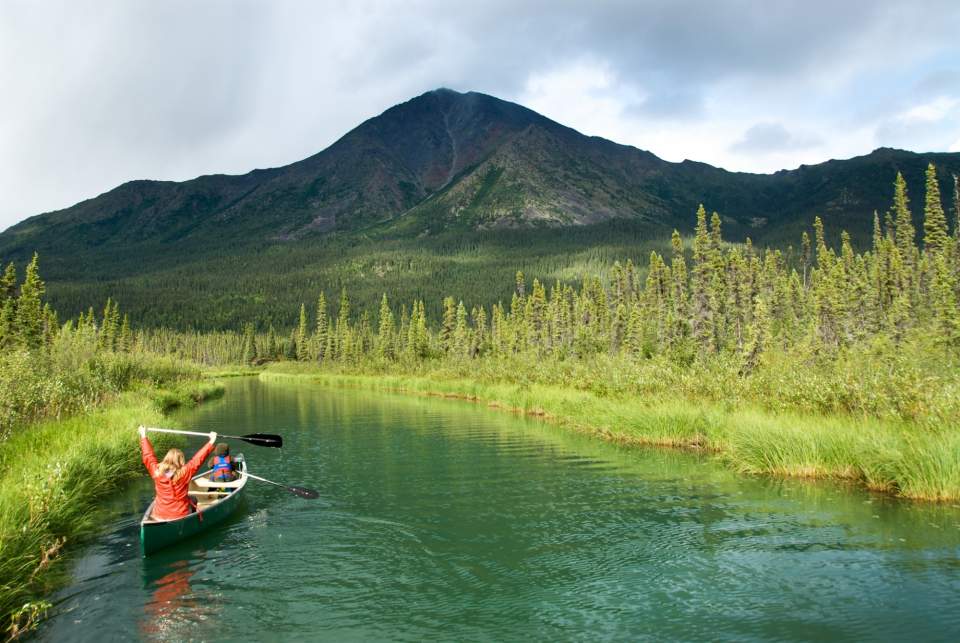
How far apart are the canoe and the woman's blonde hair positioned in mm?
1124

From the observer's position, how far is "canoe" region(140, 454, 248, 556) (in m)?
14.9

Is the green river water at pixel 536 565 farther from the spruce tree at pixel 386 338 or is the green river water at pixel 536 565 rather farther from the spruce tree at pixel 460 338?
the spruce tree at pixel 386 338

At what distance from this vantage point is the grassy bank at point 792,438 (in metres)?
17.8

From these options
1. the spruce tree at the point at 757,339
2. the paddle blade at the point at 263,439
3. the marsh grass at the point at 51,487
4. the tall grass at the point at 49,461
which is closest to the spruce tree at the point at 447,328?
the spruce tree at the point at 757,339

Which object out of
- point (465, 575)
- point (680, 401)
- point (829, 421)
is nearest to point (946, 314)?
point (680, 401)

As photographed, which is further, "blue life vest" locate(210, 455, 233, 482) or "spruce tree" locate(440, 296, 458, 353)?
"spruce tree" locate(440, 296, 458, 353)

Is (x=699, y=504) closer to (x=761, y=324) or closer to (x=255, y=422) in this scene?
(x=255, y=422)

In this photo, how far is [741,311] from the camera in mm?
71062

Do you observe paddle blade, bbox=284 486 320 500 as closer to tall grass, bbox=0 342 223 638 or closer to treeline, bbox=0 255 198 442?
tall grass, bbox=0 342 223 638

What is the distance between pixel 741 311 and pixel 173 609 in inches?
2768

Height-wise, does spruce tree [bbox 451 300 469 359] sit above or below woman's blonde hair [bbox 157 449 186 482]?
above

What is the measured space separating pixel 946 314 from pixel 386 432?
49.3m

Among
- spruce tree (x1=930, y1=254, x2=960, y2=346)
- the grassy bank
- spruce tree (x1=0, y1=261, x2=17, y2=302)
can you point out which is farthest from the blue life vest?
spruce tree (x1=0, y1=261, x2=17, y2=302)

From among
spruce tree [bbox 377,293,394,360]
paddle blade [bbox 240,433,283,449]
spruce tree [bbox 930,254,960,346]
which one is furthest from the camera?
spruce tree [bbox 377,293,394,360]
